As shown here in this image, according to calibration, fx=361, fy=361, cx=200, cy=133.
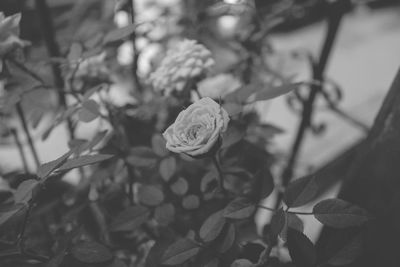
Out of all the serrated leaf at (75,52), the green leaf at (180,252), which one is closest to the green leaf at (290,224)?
the green leaf at (180,252)

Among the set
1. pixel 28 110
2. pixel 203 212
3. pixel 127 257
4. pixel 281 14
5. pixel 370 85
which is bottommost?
pixel 370 85

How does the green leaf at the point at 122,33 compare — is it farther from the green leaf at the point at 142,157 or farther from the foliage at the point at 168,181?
the green leaf at the point at 142,157

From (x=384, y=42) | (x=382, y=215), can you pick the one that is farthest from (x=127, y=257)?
(x=384, y=42)

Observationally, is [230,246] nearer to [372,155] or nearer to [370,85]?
[372,155]

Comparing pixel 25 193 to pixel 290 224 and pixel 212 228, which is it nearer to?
pixel 212 228

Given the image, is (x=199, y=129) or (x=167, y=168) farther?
(x=167, y=168)

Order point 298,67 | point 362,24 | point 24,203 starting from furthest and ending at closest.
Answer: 1. point 362,24
2. point 298,67
3. point 24,203

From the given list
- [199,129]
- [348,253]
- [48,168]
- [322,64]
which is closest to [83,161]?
[48,168]
